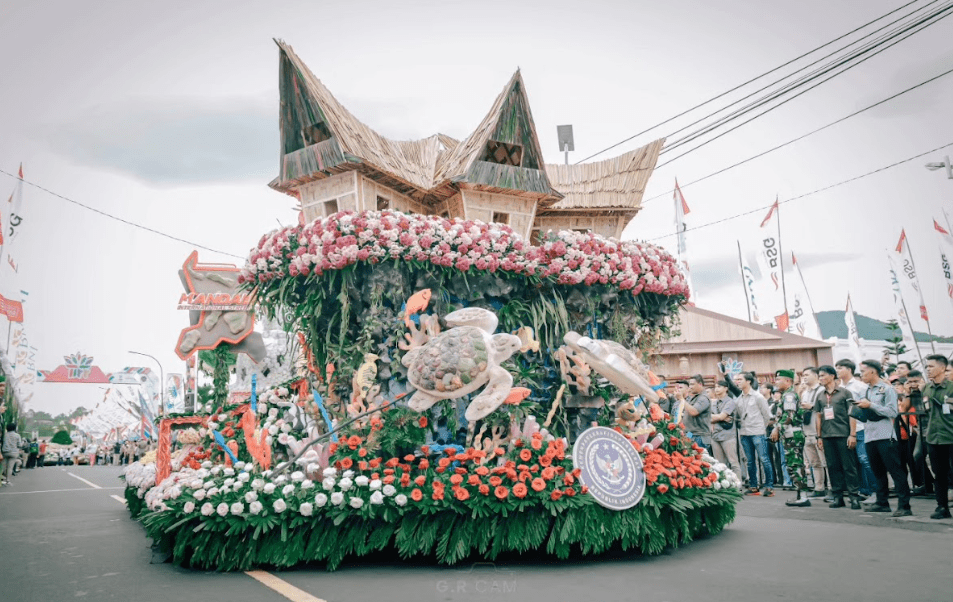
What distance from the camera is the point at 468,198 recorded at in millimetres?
8953

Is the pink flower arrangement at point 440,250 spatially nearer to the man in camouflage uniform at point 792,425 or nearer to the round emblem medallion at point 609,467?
the round emblem medallion at point 609,467

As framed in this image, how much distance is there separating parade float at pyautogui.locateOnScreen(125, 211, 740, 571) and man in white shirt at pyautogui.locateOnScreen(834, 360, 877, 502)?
2.67 m

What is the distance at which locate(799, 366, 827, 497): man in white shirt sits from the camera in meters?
9.99

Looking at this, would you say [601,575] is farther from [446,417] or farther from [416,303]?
[416,303]

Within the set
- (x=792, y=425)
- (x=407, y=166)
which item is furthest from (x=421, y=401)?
(x=792, y=425)

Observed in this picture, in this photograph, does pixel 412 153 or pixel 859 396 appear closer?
pixel 859 396

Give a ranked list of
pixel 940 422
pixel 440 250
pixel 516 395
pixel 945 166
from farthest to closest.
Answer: pixel 945 166 → pixel 940 422 → pixel 440 250 → pixel 516 395

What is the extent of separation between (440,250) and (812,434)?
6898mm

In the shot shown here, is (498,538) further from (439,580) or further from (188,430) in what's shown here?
(188,430)

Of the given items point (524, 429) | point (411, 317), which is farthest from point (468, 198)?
point (524, 429)

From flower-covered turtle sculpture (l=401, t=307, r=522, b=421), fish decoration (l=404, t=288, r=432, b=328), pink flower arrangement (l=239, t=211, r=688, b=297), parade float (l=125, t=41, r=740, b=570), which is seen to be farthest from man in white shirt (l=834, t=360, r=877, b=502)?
fish decoration (l=404, t=288, r=432, b=328)

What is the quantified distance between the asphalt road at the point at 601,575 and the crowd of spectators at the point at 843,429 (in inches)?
36.4

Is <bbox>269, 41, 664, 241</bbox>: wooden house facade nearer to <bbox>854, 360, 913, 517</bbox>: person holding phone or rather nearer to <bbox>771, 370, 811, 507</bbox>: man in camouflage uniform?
<bbox>771, 370, 811, 507</bbox>: man in camouflage uniform

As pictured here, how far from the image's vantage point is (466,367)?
19.2 feet
